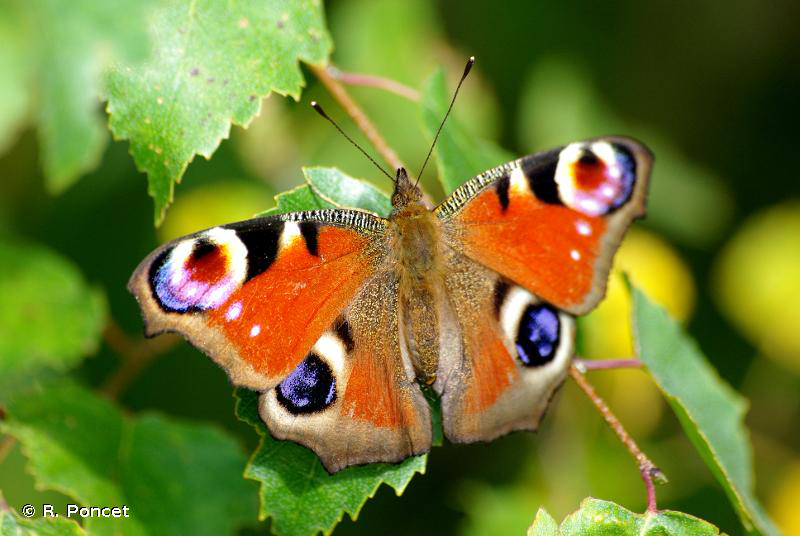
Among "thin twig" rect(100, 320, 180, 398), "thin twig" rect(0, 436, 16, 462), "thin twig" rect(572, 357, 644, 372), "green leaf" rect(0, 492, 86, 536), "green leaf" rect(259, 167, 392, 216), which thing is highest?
"green leaf" rect(259, 167, 392, 216)

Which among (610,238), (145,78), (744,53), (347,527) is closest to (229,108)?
(145,78)

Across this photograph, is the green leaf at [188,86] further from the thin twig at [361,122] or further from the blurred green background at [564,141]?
the blurred green background at [564,141]

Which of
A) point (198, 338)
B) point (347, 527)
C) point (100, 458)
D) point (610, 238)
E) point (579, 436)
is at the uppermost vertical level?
point (610, 238)

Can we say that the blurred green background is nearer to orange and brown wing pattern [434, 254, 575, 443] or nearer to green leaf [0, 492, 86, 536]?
orange and brown wing pattern [434, 254, 575, 443]

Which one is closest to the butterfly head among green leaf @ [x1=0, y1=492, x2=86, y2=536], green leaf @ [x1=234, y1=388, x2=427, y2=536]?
green leaf @ [x1=234, y1=388, x2=427, y2=536]

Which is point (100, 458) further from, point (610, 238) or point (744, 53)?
point (744, 53)
